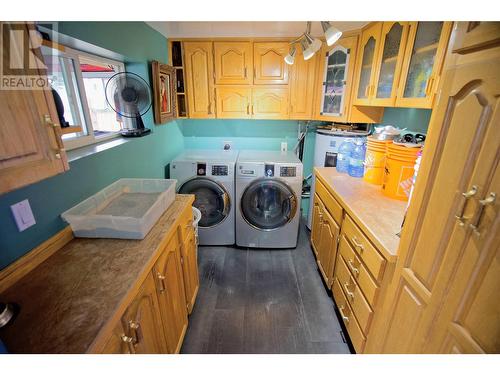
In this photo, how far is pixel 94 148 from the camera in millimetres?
1461

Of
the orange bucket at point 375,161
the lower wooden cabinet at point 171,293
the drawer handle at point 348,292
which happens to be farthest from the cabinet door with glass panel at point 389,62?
the lower wooden cabinet at point 171,293

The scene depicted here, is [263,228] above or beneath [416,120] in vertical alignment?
beneath

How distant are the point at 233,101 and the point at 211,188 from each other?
1.01 metres

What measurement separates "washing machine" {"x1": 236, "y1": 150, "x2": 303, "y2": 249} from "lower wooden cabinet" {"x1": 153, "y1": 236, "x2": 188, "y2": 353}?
1091mm

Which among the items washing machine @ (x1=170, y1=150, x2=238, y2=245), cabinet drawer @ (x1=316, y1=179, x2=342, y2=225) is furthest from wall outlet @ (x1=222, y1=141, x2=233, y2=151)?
cabinet drawer @ (x1=316, y1=179, x2=342, y2=225)

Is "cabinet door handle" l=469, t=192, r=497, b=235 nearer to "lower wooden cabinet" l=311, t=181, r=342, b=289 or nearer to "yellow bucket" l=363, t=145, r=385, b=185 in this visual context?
"lower wooden cabinet" l=311, t=181, r=342, b=289

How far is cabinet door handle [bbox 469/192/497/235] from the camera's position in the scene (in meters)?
0.58

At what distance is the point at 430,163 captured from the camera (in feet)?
2.57

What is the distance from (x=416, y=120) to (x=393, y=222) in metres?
1.04

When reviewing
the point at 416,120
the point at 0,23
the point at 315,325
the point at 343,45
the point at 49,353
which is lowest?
the point at 315,325

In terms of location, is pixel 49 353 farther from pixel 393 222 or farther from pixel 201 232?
pixel 201 232

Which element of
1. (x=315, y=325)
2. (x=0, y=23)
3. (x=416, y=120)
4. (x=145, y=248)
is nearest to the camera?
(x=0, y=23)

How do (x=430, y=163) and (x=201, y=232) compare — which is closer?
(x=430, y=163)

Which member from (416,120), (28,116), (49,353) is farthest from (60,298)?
(416,120)
